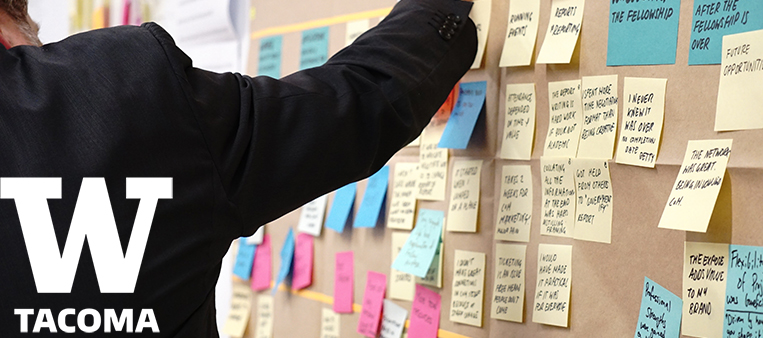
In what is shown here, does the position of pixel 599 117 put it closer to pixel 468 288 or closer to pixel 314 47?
pixel 468 288

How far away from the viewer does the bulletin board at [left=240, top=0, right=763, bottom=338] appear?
72 cm

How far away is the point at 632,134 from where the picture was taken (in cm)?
82

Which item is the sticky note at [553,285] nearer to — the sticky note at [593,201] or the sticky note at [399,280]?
the sticky note at [593,201]

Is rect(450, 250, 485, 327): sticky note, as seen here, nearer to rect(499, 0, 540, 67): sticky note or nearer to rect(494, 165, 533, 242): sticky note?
rect(494, 165, 533, 242): sticky note

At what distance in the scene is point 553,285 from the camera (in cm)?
90

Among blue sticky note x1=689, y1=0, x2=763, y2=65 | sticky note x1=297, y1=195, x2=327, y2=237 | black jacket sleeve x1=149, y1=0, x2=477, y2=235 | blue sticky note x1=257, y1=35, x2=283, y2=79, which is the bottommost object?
sticky note x1=297, y1=195, x2=327, y2=237

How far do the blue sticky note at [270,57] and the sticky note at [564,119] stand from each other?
0.71 metres

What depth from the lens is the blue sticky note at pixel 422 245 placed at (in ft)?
3.51

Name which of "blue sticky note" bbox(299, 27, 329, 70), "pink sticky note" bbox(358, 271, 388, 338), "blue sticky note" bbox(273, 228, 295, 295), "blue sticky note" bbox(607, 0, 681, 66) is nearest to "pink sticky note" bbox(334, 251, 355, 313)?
"pink sticky note" bbox(358, 271, 388, 338)

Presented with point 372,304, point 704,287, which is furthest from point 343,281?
point 704,287

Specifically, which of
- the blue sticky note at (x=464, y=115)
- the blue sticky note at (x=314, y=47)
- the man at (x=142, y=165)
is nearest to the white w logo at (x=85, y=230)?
the man at (x=142, y=165)

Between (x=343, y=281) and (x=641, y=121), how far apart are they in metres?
0.65

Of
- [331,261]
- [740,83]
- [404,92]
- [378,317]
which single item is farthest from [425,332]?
[740,83]

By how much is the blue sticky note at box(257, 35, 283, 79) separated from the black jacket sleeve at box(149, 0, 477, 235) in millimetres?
607
